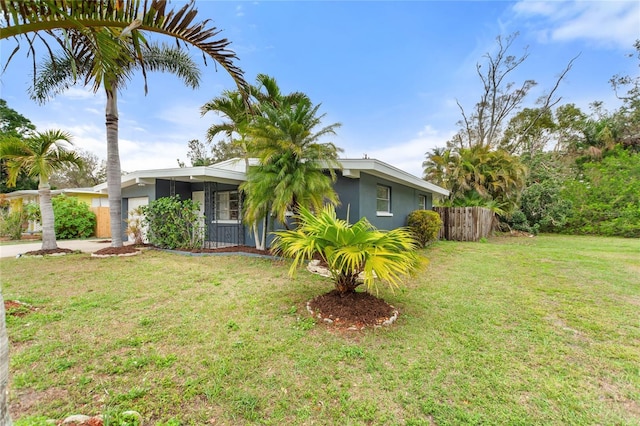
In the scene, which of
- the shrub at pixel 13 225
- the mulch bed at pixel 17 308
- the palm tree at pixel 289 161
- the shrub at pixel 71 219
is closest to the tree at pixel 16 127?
the shrub at pixel 13 225

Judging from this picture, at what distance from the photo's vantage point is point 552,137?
82.4 feet

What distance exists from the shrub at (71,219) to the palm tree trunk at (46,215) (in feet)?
20.6

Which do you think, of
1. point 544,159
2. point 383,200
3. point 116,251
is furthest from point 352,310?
point 544,159

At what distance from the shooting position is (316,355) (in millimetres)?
2916

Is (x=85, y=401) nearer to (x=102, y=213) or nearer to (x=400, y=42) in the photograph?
(x=400, y=42)

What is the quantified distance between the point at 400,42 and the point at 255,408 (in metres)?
11.8

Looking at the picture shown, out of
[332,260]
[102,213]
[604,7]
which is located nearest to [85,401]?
[332,260]

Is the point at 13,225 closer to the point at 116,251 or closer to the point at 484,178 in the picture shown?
the point at 116,251

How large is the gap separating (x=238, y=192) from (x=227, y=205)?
0.95 meters

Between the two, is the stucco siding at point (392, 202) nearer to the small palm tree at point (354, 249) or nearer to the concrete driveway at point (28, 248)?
the small palm tree at point (354, 249)

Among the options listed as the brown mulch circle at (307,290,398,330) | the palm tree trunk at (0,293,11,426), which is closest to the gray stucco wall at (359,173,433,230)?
the brown mulch circle at (307,290,398,330)

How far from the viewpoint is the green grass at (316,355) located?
2168 millimetres

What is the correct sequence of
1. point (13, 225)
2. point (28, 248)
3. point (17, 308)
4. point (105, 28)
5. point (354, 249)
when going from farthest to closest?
point (13, 225) → point (28, 248) → point (17, 308) → point (354, 249) → point (105, 28)

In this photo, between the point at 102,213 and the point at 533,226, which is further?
the point at 533,226
